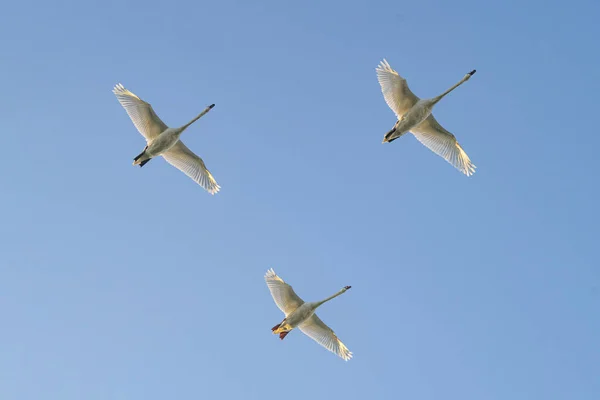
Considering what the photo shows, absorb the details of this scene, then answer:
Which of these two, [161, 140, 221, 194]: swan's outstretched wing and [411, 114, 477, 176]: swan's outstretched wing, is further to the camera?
[161, 140, 221, 194]: swan's outstretched wing

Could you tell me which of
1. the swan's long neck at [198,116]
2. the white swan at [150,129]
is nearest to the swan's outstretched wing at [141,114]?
the white swan at [150,129]

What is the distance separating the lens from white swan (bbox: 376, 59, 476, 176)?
46.3 m

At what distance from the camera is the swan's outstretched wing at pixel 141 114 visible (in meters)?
47.1

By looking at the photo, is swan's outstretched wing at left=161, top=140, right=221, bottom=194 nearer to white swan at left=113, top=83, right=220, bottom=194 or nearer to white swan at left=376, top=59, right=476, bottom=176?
white swan at left=113, top=83, right=220, bottom=194

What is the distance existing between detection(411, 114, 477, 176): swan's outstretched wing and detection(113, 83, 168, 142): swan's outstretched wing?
13.2 metres

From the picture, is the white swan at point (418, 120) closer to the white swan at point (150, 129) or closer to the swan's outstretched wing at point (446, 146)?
the swan's outstretched wing at point (446, 146)

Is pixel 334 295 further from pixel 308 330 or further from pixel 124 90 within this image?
pixel 124 90

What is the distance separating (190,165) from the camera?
165 ft

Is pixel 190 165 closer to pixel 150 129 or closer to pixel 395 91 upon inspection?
pixel 150 129

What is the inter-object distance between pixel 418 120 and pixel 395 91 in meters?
1.86

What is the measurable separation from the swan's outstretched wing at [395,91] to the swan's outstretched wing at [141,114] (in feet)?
37.2

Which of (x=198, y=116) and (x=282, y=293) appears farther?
(x=198, y=116)

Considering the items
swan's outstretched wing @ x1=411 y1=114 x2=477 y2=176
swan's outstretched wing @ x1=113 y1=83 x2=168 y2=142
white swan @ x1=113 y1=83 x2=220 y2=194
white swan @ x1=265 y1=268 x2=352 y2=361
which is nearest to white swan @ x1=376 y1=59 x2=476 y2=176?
swan's outstretched wing @ x1=411 y1=114 x2=477 y2=176

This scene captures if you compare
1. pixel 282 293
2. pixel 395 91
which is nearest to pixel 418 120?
pixel 395 91
